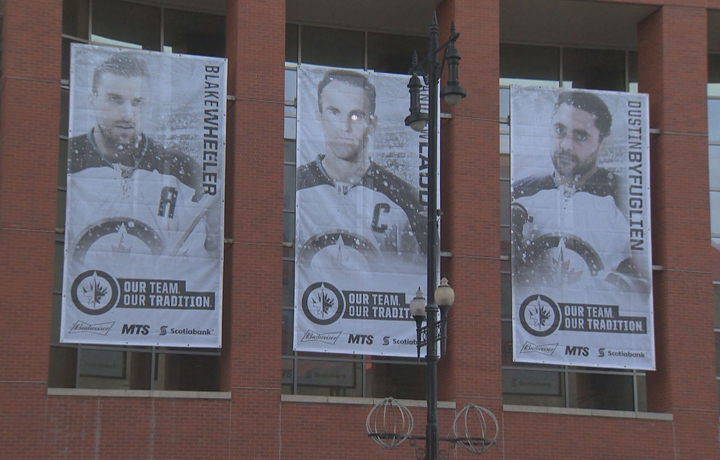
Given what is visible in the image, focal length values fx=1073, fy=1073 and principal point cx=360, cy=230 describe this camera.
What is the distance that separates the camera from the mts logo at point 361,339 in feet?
82.5

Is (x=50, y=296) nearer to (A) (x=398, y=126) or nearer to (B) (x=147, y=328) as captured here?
(B) (x=147, y=328)

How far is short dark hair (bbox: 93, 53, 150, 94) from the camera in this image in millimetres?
24828

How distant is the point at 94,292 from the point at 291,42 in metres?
9.22

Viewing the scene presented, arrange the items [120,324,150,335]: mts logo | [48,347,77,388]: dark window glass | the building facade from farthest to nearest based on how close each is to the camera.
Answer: [48,347,77,388]: dark window glass → [120,324,150,335]: mts logo → the building facade

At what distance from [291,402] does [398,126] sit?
7362mm

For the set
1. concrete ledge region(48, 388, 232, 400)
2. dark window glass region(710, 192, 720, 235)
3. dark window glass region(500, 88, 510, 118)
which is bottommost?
concrete ledge region(48, 388, 232, 400)

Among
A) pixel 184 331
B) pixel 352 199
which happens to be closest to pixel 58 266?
pixel 184 331

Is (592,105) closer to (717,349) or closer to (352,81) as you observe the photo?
(352,81)

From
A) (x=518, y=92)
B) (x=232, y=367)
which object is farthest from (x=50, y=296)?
(x=518, y=92)

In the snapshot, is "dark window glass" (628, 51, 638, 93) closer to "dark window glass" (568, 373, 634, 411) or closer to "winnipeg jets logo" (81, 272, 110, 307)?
"dark window glass" (568, 373, 634, 411)

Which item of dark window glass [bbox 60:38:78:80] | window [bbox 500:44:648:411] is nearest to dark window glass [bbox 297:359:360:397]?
window [bbox 500:44:648:411]

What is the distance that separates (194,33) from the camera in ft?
92.9

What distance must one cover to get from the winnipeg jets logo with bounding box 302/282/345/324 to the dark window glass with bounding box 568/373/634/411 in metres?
6.92

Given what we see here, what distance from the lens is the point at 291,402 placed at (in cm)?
2411
